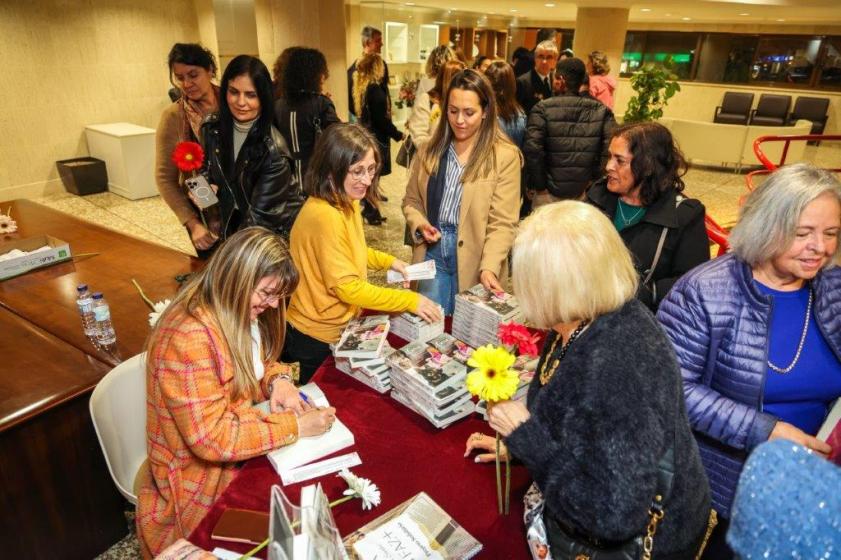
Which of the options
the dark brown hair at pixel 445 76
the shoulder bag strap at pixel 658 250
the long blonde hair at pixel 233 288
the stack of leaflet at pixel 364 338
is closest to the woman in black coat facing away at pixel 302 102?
the dark brown hair at pixel 445 76

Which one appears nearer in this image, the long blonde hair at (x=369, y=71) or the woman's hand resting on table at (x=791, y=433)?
the woman's hand resting on table at (x=791, y=433)

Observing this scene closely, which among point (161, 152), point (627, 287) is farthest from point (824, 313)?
point (161, 152)

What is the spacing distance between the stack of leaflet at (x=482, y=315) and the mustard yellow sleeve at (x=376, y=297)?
0.18 m

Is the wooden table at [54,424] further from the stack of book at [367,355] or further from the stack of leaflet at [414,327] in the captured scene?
the stack of leaflet at [414,327]

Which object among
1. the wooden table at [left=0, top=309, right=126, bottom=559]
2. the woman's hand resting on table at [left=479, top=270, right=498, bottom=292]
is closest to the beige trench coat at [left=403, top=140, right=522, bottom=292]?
the woman's hand resting on table at [left=479, top=270, right=498, bottom=292]

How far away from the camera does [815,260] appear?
4.81 ft

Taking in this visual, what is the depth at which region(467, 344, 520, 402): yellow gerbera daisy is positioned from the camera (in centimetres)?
110

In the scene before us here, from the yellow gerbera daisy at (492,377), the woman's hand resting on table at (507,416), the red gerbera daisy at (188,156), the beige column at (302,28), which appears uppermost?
the beige column at (302,28)

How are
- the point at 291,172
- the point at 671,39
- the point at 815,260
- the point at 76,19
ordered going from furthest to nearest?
1. the point at 671,39
2. the point at 76,19
3. the point at 291,172
4. the point at 815,260

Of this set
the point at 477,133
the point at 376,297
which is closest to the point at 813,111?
the point at 477,133

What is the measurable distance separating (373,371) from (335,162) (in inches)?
30.6

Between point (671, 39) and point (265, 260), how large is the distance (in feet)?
53.1

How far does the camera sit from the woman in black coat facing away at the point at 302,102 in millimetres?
3719

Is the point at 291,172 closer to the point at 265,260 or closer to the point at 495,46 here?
the point at 265,260
